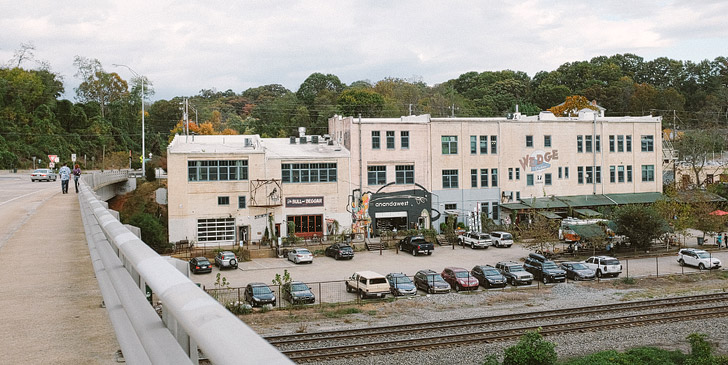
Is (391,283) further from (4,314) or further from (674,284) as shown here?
(4,314)

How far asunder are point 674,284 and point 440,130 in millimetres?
24536

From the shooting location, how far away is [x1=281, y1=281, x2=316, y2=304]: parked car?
29.5m

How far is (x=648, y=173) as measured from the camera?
198 feet

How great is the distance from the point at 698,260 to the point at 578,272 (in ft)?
31.6

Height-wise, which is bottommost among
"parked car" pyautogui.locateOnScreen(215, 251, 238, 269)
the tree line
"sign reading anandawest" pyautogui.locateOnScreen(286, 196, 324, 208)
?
"parked car" pyautogui.locateOnScreen(215, 251, 238, 269)

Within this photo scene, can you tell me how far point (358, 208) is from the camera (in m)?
50.5

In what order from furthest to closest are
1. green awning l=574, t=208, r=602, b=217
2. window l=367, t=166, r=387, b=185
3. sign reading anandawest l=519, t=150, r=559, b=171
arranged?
1. sign reading anandawest l=519, t=150, r=559, b=171
2. green awning l=574, t=208, r=602, b=217
3. window l=367, t=166, r=387, b=185

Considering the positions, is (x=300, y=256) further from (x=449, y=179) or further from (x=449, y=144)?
(x=449, y=144)

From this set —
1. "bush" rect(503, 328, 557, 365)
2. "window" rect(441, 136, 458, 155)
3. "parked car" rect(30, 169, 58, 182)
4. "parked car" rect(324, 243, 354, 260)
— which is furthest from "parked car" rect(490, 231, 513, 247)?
"parked car" rect(30, 169, 58, 182)

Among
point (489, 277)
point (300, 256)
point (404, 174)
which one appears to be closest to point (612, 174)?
point (404, 174)

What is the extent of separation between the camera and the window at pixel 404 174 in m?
52.4

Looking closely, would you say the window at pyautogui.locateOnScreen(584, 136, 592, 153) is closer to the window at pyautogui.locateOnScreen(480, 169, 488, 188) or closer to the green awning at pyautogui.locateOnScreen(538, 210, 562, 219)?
the green awning at pyautogui.locateOnScreen(538, 210, 562, 219)

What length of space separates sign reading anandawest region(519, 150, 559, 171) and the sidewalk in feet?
164

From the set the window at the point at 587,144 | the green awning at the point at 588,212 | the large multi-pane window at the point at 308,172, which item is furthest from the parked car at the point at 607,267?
the window at the point at 587,144
